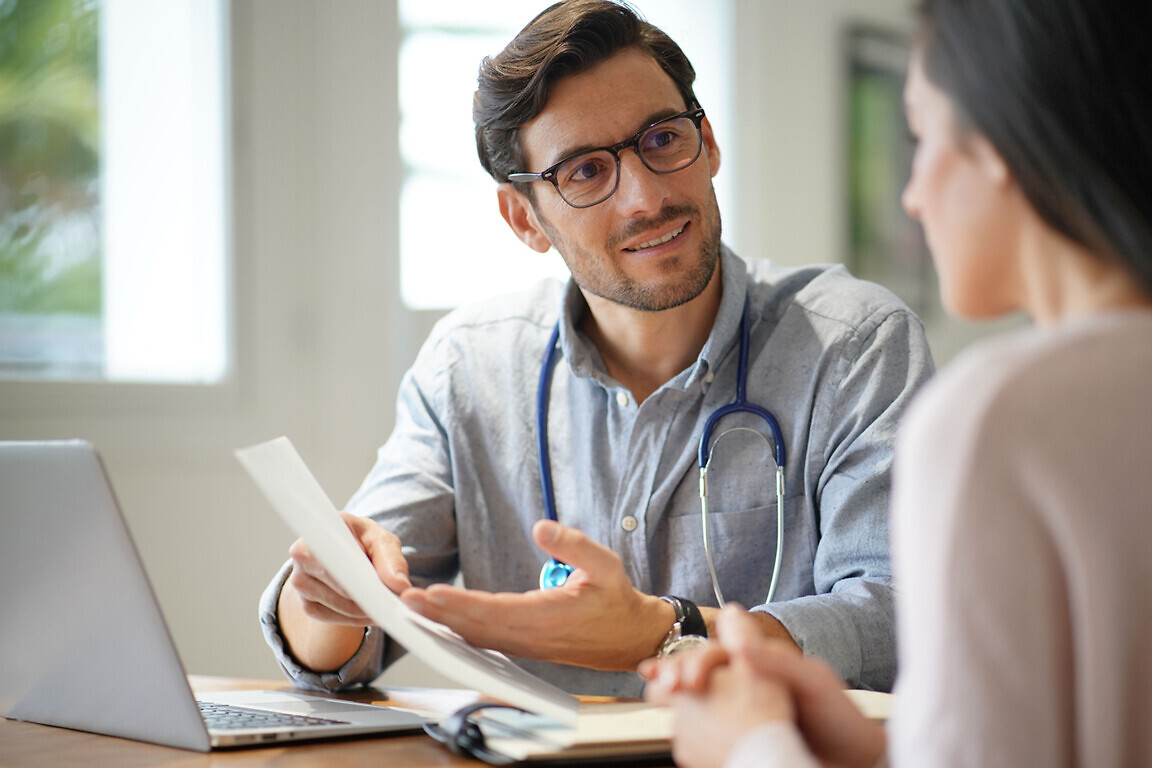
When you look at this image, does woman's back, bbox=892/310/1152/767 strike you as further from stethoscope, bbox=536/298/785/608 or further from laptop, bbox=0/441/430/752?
stethoscope, bbox=536/298/785/608

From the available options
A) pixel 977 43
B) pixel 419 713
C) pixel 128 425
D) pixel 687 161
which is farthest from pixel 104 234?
pixel 977 43

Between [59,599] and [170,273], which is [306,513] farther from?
[170,273]

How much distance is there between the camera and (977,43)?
629 mm

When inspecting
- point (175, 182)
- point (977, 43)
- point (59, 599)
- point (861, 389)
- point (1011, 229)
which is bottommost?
point (59, 599)

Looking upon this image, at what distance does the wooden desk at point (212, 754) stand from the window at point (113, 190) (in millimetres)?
1463

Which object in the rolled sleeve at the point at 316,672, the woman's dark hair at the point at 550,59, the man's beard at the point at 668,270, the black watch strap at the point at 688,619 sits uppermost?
the woman's dark hair at the point at 550,59

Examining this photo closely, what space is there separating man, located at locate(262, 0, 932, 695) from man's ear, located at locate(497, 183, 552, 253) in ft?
0.06

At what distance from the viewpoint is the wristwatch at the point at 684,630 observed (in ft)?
3.71

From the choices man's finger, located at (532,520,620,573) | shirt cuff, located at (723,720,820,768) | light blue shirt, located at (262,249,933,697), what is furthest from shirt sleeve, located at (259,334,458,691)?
shirt cuff, located at (723,720,820,768)

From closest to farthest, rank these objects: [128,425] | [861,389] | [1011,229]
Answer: [1011,229], [861,389], [128,425]

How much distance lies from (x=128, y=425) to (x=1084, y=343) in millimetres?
2208

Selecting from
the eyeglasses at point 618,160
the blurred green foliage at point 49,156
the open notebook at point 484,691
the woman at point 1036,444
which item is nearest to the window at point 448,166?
the blurred green foliage at point 49,156

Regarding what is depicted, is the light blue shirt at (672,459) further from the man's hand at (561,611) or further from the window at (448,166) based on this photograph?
the window at (448,166)

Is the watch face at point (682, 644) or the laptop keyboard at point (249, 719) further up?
the watch face at point (682, 644)
